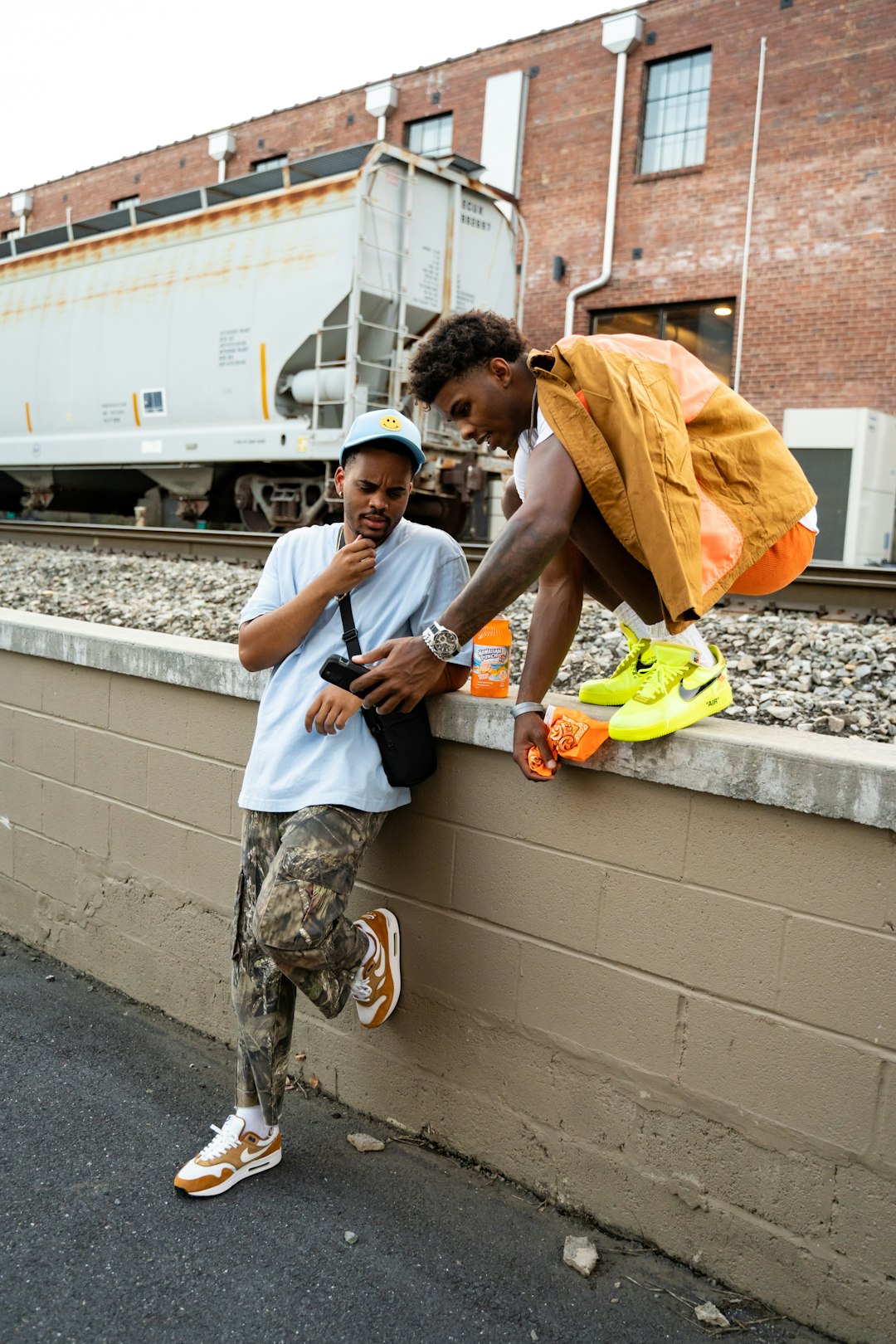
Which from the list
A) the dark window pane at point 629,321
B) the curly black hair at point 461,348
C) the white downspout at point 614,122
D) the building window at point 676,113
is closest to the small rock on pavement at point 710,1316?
the curly black hair at point 461,348

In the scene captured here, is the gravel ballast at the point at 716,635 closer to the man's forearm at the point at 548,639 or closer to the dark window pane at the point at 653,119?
the man's forearm at the point at 548,639

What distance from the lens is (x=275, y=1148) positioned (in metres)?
2.80

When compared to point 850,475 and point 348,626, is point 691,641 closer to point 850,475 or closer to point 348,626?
point 348,626

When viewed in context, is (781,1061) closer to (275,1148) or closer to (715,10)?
(275,1148)

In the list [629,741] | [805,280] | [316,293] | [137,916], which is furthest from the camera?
[805,280]

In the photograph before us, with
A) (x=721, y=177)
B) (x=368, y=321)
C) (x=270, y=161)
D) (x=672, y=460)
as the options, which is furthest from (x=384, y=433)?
(x=270, y=161)

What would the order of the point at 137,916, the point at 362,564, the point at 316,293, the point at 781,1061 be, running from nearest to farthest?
the point at 781,1061 → the point at 362,564 → the point at 137,916 → the point at 316,293

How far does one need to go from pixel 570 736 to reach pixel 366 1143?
131cm

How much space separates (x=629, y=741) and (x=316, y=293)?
34.8 ft

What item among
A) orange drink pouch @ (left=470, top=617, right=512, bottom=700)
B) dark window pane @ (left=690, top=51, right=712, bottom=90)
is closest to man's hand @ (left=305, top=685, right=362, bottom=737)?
orange drink pouch @ (left=470, top=617, right=512, bottom=700)

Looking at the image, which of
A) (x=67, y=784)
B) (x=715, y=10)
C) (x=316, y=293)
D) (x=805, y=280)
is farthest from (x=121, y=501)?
(x=67, y=784)

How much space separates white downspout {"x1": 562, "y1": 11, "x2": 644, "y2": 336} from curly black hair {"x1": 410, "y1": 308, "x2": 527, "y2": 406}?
16.6 m

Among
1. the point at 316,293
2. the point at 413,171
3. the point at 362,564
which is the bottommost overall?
the point at 362,564

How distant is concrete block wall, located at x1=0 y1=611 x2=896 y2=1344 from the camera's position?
2.16 m
